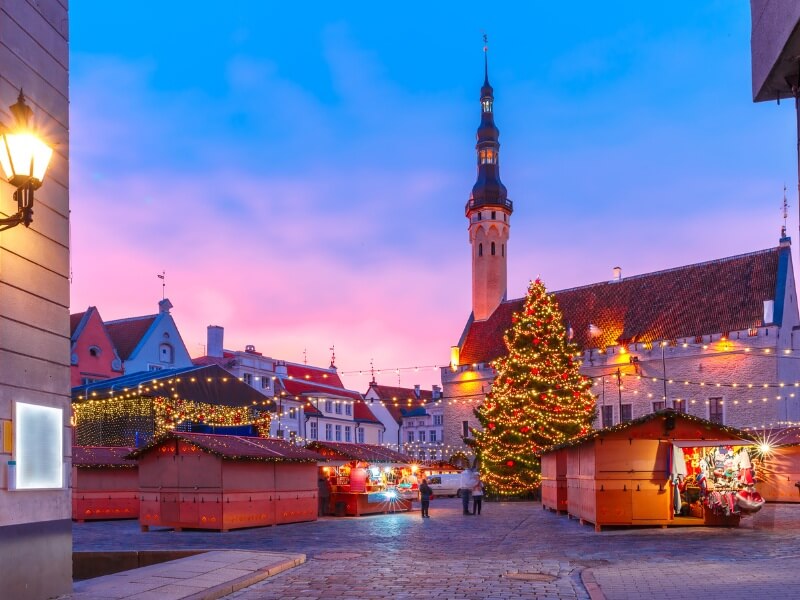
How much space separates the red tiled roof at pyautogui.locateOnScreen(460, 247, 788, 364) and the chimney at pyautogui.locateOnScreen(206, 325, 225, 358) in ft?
60.4

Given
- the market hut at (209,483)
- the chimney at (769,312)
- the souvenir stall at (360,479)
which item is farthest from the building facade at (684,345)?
the market hut at (209,483)

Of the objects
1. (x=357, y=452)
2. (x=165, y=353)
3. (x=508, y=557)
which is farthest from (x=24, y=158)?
(x=165, y=353)

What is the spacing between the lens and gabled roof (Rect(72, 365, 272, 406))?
34156mm

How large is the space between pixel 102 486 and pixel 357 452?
29.8 feet

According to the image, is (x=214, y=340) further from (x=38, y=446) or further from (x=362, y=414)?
(x=38, y=446)

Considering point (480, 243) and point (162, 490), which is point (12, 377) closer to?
point (162, 490)

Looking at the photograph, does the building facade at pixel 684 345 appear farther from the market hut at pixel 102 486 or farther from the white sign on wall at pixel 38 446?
the white sign on wall at pixel 38 446

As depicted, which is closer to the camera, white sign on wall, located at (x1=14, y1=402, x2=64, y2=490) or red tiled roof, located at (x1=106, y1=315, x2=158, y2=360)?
white sign on wall, located at (x1=14, y1=402, x2=64, y2=490)

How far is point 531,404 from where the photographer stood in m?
42.3

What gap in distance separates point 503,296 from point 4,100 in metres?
63.1

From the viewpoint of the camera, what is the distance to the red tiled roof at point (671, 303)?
5322 centimetres

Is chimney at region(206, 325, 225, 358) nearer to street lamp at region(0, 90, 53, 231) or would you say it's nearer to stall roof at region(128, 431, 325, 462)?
stall roof at region(128, 431, 325, 462)

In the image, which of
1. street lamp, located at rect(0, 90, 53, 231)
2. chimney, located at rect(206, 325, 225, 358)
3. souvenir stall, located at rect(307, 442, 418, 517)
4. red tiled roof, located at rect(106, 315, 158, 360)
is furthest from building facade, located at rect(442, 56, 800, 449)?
street lamp, located at rect(0, 90, 53, 231)

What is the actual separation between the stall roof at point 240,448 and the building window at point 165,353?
112 feet
